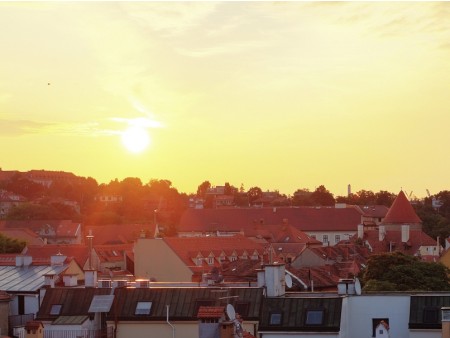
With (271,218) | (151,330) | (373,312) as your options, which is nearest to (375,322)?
(373,312)

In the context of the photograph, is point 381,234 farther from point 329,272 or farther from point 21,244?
point 329,272

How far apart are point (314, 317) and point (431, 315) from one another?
370 centimetres

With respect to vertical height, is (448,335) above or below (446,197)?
below

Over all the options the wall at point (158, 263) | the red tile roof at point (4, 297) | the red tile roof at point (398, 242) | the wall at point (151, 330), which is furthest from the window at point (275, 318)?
the red tile roof at point (398, 242)

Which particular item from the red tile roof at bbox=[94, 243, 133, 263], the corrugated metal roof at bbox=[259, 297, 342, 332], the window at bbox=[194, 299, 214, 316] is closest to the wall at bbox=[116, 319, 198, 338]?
the window at bbox=[194, 299, 214, 316]

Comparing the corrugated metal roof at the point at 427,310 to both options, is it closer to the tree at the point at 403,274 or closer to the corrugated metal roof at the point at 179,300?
the corrugated metal roof at the point at 179,300

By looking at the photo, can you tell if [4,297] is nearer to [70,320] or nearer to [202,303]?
[70,320]

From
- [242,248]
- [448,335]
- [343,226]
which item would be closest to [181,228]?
[343,226]

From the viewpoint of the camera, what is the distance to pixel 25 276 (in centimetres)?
4088

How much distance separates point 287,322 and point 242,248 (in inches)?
2656

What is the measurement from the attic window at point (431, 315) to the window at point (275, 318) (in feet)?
15.0

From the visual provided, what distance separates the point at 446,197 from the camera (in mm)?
192250

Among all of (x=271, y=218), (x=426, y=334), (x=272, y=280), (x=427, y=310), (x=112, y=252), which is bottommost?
(x=426, y=334)

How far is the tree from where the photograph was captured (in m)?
56.8
